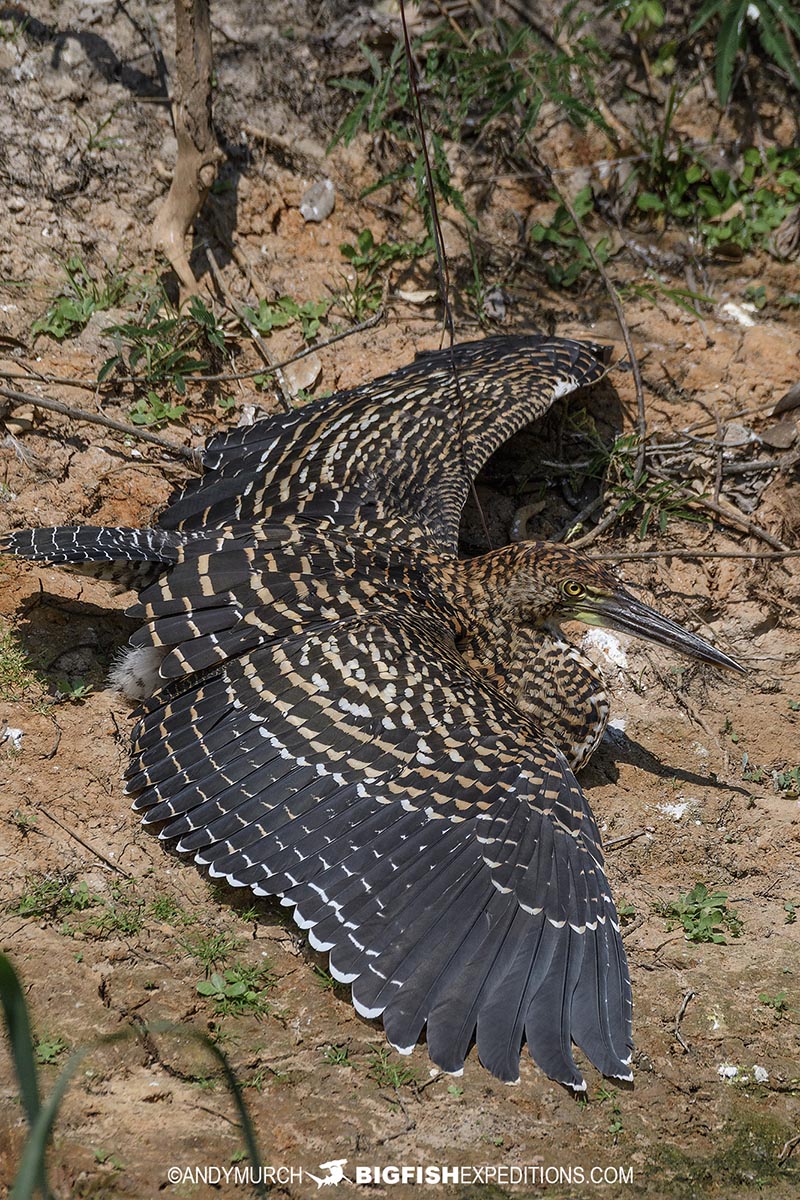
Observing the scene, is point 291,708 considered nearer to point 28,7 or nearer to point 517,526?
point 517,526

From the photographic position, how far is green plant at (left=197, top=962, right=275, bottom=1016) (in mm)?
3299

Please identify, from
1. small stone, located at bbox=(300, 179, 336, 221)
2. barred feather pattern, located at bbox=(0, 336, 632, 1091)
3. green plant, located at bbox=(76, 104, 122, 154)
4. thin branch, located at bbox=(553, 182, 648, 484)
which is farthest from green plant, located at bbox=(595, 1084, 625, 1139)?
green plant, located at bbox=(76, 104, 122, 154)

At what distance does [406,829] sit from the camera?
3471 millimetres

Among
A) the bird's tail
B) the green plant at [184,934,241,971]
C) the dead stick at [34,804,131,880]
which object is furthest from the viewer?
the bird's tail

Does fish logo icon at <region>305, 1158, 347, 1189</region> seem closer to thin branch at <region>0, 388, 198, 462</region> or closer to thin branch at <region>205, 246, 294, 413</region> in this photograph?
thin branch at <region>0, 388, 198, 462</region>

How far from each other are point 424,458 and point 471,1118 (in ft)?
9.10

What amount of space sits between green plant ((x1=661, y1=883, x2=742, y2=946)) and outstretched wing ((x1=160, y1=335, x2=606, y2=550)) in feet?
5.72

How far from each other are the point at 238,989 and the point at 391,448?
8.06ft

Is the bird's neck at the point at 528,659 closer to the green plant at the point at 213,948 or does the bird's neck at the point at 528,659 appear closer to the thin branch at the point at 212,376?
the green plant at the point at 213,948

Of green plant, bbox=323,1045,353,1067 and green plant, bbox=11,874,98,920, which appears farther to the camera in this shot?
green plant, bbox=11,874,98,920

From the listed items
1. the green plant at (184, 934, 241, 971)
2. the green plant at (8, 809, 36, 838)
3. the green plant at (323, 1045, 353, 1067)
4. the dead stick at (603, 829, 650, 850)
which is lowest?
the green plant at (323, 1045, 353, 1067)

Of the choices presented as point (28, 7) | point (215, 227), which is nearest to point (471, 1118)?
point (215, 227)

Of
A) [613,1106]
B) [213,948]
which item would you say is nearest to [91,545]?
[213,948]

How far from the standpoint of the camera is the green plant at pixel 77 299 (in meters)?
5.49
